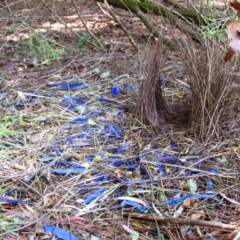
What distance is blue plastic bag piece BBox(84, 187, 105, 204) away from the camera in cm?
178

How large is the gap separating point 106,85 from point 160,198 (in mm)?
1274

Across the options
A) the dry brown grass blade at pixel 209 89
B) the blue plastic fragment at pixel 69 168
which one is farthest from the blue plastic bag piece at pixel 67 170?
the dry brown grass blade at pixel 209 89

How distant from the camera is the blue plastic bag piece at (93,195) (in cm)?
178

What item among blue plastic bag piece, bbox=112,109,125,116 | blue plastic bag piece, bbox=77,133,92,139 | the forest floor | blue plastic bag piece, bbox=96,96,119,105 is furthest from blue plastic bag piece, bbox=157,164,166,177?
blue plastic bag piece, bbox=96,96,119,105

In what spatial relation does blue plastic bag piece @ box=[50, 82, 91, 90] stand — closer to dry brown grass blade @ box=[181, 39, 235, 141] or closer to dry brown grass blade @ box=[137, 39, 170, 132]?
dry brown grass blade @ box=[137, 39, 170, 132]

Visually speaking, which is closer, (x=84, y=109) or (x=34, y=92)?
(x=84, y=109)

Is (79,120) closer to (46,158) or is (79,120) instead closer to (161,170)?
(46,158)

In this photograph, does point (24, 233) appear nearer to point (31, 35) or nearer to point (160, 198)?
point (160, 198)

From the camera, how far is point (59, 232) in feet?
5.27

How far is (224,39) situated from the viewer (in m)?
2.43

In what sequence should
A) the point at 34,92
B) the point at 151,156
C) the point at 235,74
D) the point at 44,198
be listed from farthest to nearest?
the point at 34,92, the point at 235,74, the point at 151,156, the point at 44,198

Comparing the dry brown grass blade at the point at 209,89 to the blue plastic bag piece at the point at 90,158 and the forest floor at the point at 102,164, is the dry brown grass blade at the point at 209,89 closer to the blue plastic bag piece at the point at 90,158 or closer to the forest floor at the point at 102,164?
the forest floor at the point at 102,164

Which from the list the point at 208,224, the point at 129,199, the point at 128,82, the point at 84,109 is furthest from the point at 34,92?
the point at 208,224

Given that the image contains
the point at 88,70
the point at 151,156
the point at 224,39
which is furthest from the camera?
the point at 88,70
